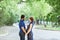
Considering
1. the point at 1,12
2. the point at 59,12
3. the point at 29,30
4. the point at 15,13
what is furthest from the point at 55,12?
the point at 15,13

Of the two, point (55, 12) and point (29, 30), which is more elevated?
point (55, 12)

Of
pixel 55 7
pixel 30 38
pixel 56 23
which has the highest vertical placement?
pixel 55 7

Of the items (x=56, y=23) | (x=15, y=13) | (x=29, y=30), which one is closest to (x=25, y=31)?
(x=29, y=30)

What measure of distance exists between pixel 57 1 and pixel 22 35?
394 centimetres

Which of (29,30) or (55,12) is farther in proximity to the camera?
(29,30)

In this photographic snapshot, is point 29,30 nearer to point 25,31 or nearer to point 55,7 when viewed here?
point 25,31

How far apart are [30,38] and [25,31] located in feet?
1.03

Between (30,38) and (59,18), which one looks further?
(30,38)

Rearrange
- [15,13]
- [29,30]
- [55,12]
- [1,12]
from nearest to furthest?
[55,12], [29,30], [1,12], [15,13]

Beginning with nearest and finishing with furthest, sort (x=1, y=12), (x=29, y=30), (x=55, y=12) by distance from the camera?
(x=55, y=12) → (x=29, y=30) → (x=1, y=12)

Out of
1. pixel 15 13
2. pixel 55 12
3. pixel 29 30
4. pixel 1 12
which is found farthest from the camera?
pixel 15 13

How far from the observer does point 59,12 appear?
3.88m

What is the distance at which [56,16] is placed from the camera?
3.90 m

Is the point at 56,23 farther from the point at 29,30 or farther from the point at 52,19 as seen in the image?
the point at 29,30
